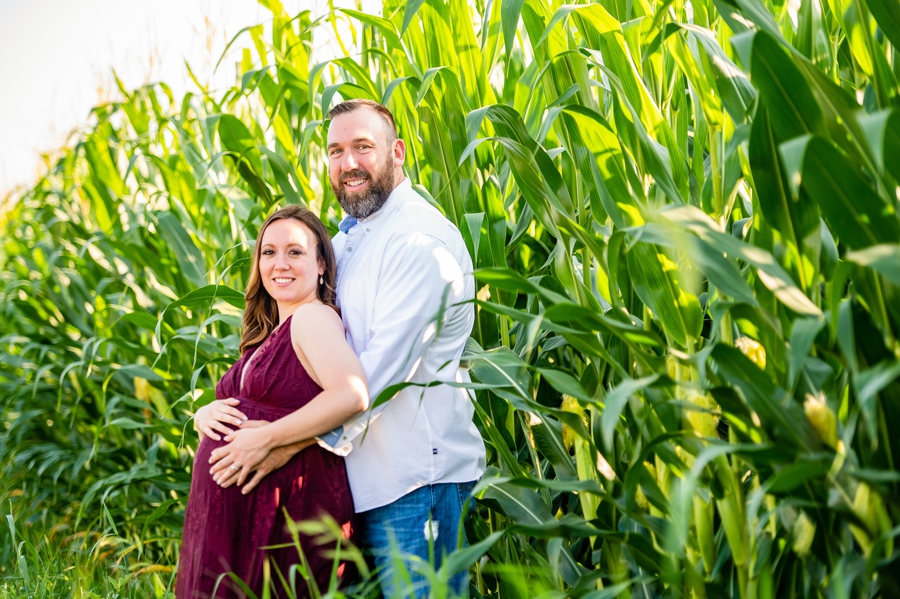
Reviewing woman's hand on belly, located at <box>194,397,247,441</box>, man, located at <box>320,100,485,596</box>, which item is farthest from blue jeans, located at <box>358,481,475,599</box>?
woman's hand on belly, located at <box>194,397,247,441</box>

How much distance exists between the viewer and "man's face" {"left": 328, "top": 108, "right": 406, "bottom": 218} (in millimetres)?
1736

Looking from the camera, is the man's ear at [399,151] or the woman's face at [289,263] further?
the man's ear at [399,151]

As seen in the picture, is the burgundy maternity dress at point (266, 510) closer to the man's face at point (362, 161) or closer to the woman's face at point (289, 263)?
the woman's face at point (289, 263)

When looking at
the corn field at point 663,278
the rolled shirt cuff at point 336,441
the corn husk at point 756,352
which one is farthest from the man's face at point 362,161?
the corn husk at point 756,352

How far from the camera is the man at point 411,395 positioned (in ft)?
5.02

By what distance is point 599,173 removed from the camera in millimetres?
1223

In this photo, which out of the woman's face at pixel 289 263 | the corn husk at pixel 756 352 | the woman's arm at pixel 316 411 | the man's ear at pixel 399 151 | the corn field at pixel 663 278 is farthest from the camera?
the man's ear at pixel 399 151

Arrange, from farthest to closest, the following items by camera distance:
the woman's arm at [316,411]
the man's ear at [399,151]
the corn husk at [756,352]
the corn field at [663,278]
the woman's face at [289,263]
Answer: the man's ear at [399,151], the woman's face at [289,263], the woman's arm at [316,411], the corn husk at [756,352], the corn field at [663,278]

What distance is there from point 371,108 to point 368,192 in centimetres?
20

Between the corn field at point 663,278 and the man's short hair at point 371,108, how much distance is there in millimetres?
78

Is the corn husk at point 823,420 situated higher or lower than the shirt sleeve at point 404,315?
lower

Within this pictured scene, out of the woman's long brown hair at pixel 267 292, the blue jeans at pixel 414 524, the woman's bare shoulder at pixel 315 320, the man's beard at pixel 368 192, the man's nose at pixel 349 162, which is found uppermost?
the man's nose at pixel 349 162

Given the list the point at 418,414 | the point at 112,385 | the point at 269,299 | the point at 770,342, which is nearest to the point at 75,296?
the point at 112,385

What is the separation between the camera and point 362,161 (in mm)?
1738
